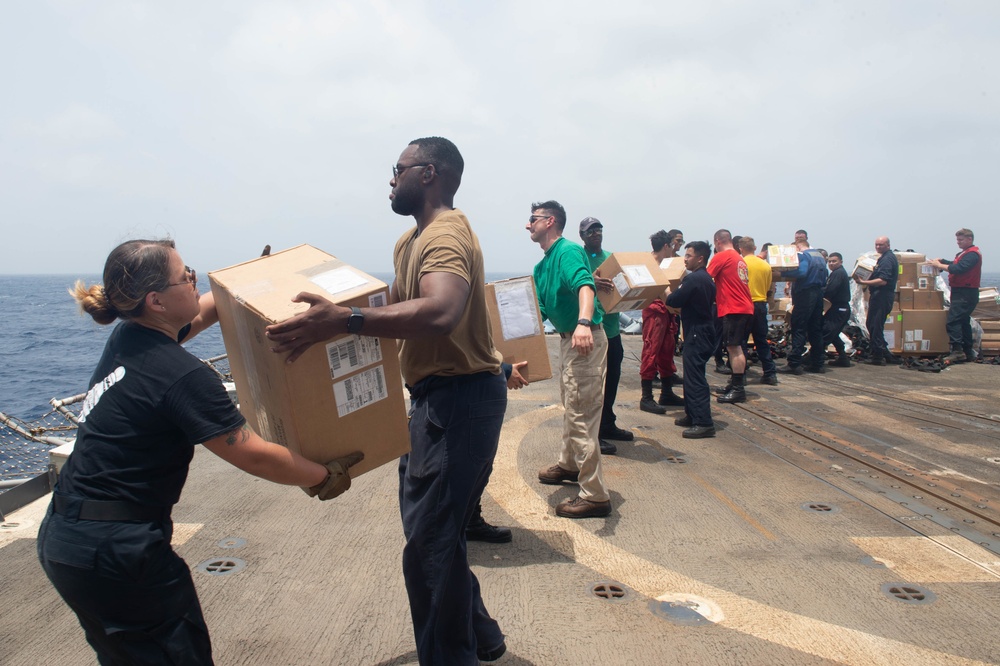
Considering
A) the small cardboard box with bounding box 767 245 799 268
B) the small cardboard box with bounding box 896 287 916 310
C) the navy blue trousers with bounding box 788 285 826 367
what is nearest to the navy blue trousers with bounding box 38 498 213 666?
the small cardboard box with bounding box 767 245 799 268

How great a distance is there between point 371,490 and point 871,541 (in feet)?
10.5

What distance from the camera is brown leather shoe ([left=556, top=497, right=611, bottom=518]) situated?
4.11 m

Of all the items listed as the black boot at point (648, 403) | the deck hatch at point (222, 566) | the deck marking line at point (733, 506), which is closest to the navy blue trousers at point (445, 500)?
the deck hatch at point (222, 566)

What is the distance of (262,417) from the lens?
2.29 m

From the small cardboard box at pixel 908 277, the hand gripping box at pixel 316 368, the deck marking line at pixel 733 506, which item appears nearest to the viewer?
the hand gripping box at pixel 316 368

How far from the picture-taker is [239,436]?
1.85 m

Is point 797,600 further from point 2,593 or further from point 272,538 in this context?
point 2,593

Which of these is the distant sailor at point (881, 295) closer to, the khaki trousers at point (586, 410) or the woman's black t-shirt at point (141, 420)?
the khaki trousers at point (586, 410)

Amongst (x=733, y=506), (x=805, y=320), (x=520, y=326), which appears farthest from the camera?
(x=805, y=320)

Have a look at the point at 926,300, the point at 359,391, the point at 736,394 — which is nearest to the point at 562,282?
the point at 359,391

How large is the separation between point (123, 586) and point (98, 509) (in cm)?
22

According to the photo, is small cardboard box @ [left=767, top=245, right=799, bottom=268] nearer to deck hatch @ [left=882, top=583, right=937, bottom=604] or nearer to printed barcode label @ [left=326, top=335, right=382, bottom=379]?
deck hatch @ [left=882, top=583, right=937, bottom=604]

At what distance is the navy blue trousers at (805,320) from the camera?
33.6 ft

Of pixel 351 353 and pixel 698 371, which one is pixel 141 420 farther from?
pixel 698 371
